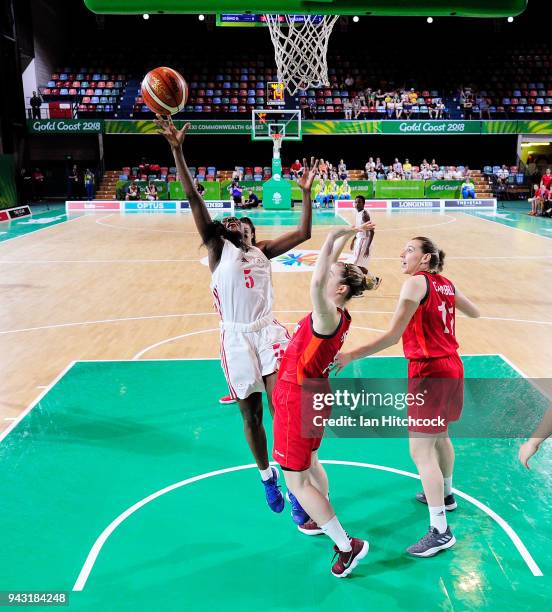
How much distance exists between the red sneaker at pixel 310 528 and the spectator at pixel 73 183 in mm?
29467

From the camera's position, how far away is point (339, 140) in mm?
33094

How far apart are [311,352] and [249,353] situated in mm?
927

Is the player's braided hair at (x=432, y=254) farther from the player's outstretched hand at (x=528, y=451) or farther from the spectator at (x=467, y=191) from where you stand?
the spectator at (x=467, y=191)

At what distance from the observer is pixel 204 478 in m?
4.63

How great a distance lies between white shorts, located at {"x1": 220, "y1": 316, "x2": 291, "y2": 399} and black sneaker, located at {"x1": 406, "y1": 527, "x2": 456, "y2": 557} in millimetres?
1360

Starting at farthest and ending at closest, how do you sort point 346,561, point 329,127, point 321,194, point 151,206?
1. point 329,127
2. point 321,194
3. point 151,206
4. point 346,561

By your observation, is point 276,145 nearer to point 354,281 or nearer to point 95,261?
point 95,261

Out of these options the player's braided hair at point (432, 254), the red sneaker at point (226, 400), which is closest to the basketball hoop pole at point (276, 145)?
the red sneaker at point (226, 400)

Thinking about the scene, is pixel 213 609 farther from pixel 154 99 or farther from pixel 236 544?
pixel 154 99

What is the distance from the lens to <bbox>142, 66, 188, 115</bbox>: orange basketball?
17.8 ft

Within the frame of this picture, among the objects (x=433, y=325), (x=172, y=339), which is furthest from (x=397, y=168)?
(x=433, y=325)

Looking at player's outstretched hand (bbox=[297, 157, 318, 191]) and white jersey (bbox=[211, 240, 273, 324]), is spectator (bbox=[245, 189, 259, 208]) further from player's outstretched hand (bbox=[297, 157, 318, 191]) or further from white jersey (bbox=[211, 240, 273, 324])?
white jersey (bbox=[211, 240, 273, 324])

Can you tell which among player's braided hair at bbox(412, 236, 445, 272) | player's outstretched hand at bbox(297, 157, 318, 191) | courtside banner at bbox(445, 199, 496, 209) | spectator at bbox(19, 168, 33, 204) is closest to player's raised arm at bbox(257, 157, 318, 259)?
player's outstretched hand at bbox(297, 157, 318, 191)

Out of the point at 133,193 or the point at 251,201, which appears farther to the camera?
the point at 133,193
